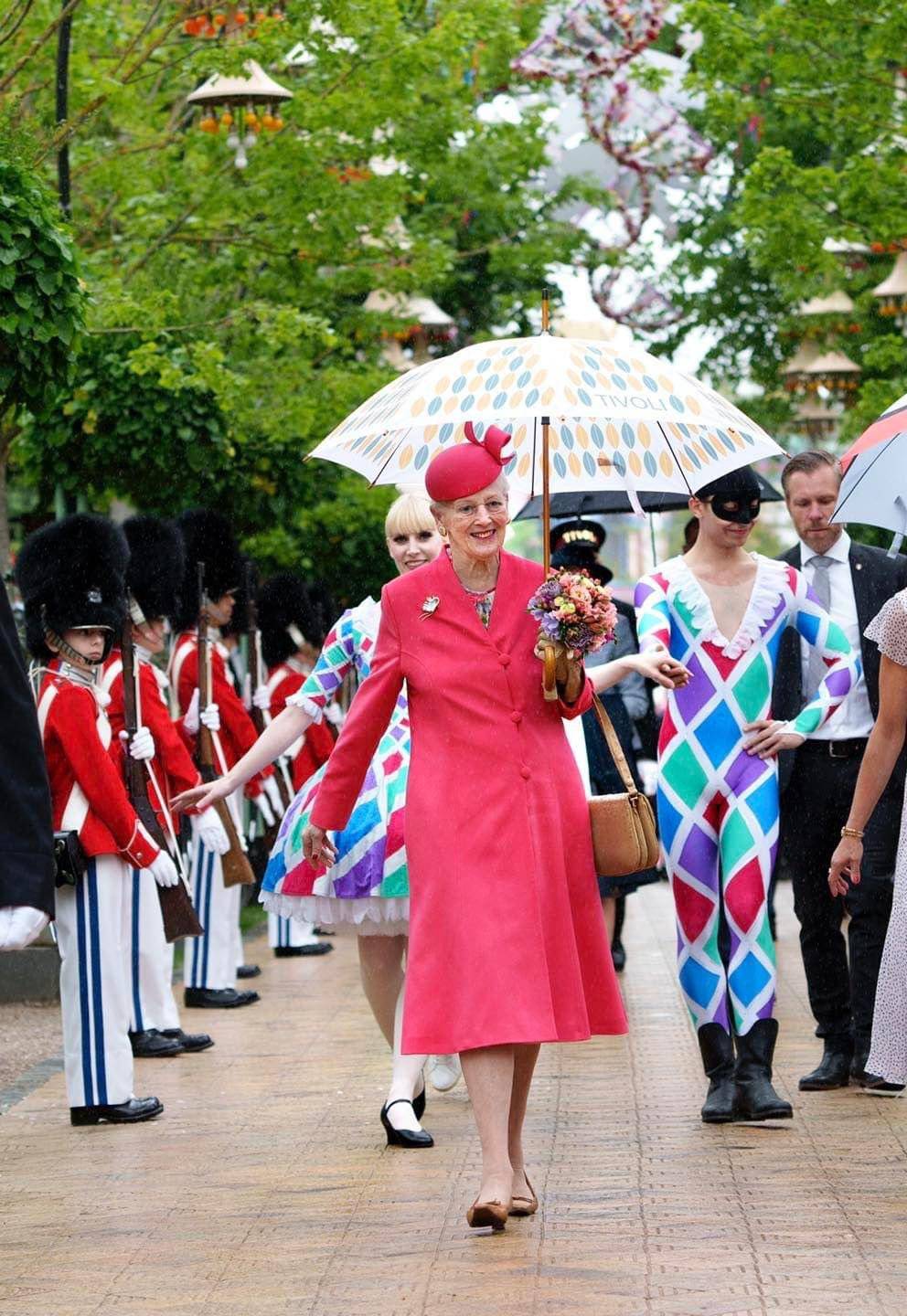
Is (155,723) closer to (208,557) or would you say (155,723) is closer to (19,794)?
(208,557)

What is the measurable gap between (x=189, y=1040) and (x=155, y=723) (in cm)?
134

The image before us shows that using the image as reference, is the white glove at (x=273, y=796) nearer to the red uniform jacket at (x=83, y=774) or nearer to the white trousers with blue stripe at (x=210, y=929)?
the white trousers with blue stripe at (x=210, y=929)

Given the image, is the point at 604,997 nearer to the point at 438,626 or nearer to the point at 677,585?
the point at 438,626

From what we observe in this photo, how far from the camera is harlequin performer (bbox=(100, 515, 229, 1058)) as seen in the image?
9.29m

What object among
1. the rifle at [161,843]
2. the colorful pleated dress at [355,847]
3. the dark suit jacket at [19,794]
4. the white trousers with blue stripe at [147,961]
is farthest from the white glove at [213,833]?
the dark suit jacket at [19,794]

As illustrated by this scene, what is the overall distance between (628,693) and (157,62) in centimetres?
464

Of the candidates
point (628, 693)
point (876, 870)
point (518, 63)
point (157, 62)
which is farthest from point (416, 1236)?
point (518, 63)

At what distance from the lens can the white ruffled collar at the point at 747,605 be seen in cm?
766

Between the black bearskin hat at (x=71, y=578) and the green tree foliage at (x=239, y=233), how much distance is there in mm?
3167

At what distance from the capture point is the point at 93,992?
26.2ft

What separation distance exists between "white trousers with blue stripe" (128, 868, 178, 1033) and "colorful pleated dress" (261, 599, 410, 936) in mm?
1553

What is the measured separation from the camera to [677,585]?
779 cm

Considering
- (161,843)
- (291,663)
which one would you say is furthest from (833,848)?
(291,663)

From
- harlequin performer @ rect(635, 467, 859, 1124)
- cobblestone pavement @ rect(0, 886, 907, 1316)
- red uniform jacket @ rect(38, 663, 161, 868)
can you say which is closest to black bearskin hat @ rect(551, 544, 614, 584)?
cobblestone pavement @ rect(0, 886, 907, 1316)
